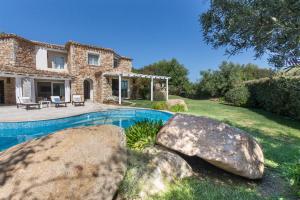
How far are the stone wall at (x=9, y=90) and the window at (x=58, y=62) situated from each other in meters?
5.07

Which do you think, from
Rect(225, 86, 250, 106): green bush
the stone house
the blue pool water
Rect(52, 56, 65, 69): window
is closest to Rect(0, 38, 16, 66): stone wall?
the stone house

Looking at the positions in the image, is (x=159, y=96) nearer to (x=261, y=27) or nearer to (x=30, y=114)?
(x=30, y=114)

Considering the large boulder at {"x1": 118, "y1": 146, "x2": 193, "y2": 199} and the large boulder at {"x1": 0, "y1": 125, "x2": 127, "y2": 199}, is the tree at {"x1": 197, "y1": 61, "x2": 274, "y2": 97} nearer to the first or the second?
the large boulder at {"x1": 118, "y1": 146, "x2": 193, "y2": 199}

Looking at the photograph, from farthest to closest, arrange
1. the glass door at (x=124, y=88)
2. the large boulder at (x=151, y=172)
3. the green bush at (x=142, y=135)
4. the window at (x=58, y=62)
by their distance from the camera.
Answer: the glass door at (x=124, y=88) < the window at (x=58, y=62) < the green bush at (x=142, y=135) < the large boulder at (x=151, y=172)

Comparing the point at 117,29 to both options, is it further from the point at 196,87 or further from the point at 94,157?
the point at 94,157

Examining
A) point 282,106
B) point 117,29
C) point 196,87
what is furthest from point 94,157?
point 196,87

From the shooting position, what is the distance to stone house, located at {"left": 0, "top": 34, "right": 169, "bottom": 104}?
18391 mm

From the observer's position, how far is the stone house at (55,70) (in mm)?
18391

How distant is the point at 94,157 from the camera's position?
3.46 metres

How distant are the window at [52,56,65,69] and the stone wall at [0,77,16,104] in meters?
5.07

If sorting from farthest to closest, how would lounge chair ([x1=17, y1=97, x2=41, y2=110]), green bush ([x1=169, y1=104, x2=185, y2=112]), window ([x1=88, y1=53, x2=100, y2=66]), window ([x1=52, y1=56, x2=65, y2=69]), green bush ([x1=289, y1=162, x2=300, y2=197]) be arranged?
window ([x1=88, y1=53, x2=100, y2=66]) < window ([x1=52, y1=56, x2=65, y2=69]) < green bush ([x1=169, y1=104, x2=185, y2=112]) < lounge chair ([x1=17, y1=97, x2=41, y2=110]) < green bush ([x1=289, y1=162, x2=300, y2=197])

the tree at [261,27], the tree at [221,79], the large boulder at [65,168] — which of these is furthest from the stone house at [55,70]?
the tree at [261,27]

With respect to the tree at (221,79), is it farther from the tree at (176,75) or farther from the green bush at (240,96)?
the green bush at (240,96)

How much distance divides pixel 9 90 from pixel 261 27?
22848mm
